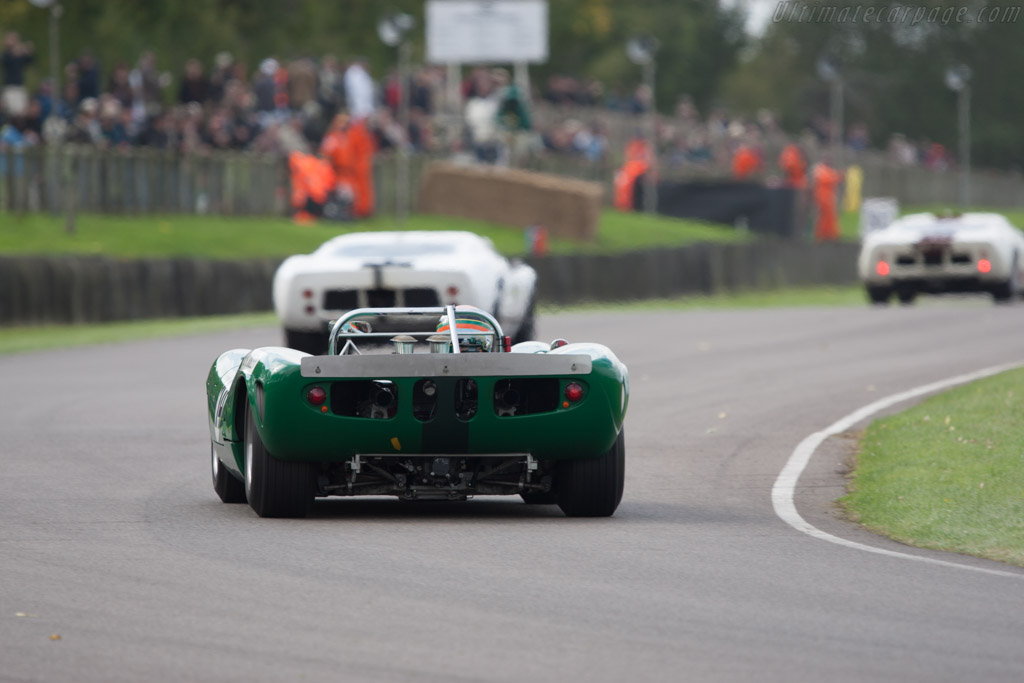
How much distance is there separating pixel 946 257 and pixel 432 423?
719 inches

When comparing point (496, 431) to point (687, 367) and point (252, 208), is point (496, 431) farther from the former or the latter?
point (252, 208)

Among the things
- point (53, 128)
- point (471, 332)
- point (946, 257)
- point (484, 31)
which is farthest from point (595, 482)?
point (484, 31)

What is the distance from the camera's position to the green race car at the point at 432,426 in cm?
874

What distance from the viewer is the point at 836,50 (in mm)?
84938

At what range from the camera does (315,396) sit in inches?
347

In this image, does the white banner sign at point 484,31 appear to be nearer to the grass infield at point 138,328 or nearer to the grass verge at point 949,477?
the grass infield at point 138,328

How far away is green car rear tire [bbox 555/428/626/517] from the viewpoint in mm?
9180

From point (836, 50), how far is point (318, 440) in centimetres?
7873

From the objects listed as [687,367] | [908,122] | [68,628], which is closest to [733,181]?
[687,367]

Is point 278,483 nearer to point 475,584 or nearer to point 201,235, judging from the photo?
point 475,584

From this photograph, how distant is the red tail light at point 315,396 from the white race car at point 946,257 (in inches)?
713

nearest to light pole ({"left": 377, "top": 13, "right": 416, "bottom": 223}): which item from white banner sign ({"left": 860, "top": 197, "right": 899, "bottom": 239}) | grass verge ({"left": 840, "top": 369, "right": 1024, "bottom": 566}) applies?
white banner sign ({"left": 860, "top": 197, "right": 899, "bottom": 239})

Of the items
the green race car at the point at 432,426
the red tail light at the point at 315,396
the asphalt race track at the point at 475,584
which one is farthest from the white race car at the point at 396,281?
the red tail light at the point at 315,396

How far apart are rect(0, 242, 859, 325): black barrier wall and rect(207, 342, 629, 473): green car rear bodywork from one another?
48.8 ft
